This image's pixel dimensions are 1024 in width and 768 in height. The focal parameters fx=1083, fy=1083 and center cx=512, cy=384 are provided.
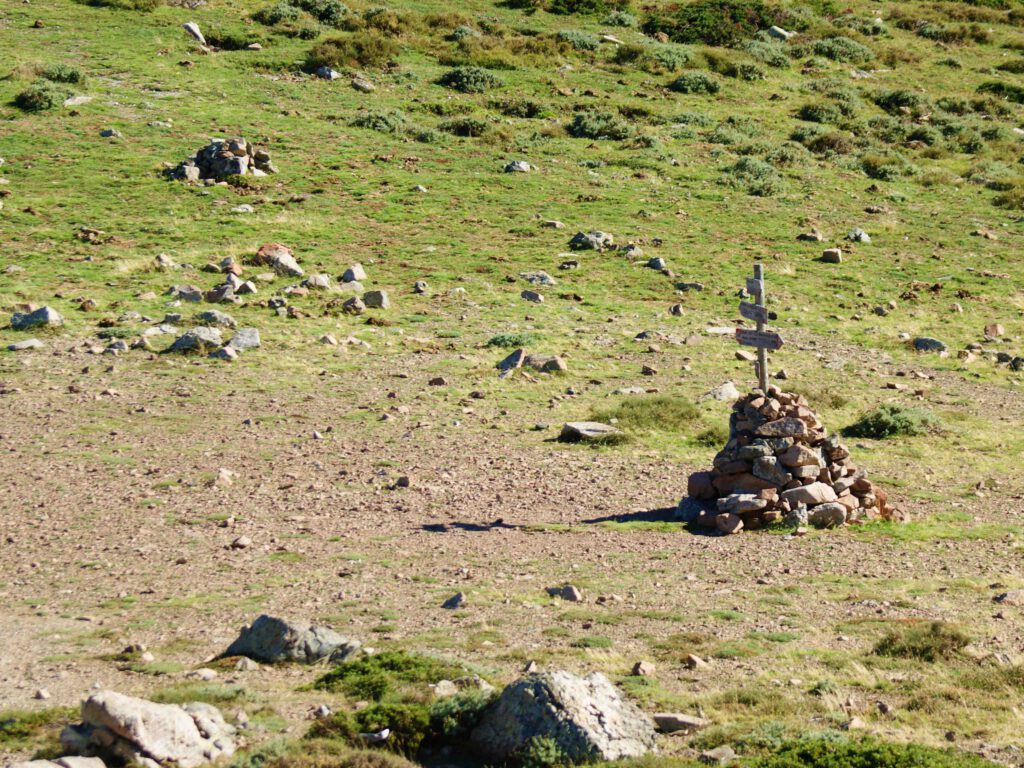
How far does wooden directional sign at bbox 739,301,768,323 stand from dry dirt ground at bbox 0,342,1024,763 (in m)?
3.00

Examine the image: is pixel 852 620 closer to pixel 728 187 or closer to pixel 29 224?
pixel 29 224

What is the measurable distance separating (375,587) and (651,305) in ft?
53.4

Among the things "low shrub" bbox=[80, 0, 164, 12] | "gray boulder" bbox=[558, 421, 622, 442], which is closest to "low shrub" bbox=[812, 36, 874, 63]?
"low shrub" bbox=[80, 0, 164, 12]

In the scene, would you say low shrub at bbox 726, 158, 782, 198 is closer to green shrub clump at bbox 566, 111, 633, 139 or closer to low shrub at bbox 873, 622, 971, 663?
green shrub clump at bbox 566, 111, 633, 139

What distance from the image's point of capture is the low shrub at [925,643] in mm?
10766

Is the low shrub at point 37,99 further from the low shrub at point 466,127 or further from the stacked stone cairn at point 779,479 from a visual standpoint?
the stacked stone cairn at point 779,479

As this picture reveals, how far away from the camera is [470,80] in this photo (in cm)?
4500

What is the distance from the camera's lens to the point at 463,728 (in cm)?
896

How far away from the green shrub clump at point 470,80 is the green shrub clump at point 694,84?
8.23 m

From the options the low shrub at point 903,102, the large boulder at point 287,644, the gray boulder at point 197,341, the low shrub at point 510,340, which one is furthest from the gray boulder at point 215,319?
the low shrub at point 903,102

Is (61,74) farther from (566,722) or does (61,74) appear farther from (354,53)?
(566,722)

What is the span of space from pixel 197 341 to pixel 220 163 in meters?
12.9

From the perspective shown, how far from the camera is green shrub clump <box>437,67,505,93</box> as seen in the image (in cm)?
4475

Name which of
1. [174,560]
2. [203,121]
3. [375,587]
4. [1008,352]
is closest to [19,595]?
[174,560]
